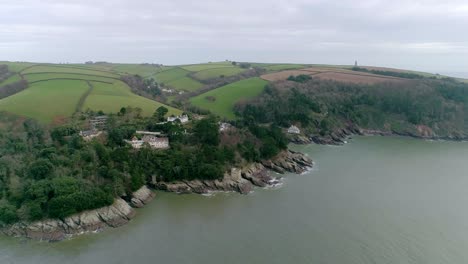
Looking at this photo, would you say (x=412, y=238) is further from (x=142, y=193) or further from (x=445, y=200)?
(x=142, y=193)

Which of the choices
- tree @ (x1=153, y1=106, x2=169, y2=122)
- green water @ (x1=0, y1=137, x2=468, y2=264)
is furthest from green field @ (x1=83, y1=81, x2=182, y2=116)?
green water @ (x1=0, y1=137, x2=468, y2=264)

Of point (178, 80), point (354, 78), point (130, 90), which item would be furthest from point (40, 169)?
point (178, 80)

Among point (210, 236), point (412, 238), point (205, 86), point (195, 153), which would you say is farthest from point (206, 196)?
point (205, 86)

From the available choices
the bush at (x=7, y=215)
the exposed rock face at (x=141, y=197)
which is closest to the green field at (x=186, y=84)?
the exposed rock face at (x=141, y=197)

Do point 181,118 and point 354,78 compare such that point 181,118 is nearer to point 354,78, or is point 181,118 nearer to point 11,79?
point 11,79

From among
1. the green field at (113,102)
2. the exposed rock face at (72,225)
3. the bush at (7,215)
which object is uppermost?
the green field at (113,102)

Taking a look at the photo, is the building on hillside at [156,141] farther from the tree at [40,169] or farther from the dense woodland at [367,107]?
the dense woodland at [367,107]
